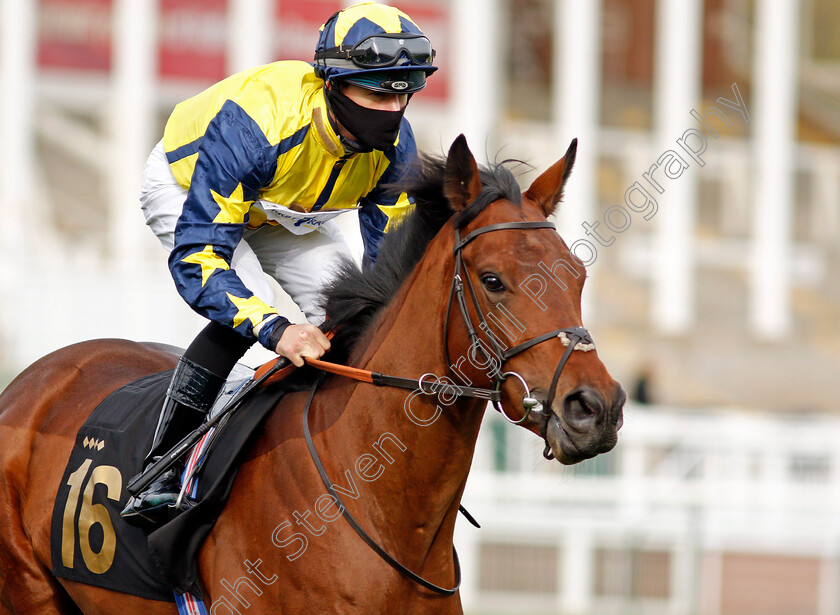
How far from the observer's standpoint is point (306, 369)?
139 inches

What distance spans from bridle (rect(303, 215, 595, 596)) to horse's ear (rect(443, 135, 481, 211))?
4.0 inches

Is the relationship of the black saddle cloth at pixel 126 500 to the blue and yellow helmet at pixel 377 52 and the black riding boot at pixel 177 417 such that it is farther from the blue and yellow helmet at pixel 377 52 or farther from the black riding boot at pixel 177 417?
the blue and yellow helmet at pixel 377 52

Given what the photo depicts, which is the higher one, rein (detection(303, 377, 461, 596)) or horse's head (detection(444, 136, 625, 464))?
horse's head (detection(444, 136, 625, 464))

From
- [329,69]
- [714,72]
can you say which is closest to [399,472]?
[329,69]

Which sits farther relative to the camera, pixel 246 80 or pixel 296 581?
pixel 246 80

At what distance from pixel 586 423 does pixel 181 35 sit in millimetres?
12711

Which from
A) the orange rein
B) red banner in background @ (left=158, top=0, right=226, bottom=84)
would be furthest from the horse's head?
red banner in background @ (left=158, top=0, right=226, bottom=84)

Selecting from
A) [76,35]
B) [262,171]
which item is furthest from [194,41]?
[262,171]

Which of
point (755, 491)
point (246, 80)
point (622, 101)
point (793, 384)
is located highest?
point (246, 80)

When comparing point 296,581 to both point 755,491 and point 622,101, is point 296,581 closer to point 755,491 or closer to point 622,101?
point 755,491

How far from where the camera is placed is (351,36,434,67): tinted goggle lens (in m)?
3.36

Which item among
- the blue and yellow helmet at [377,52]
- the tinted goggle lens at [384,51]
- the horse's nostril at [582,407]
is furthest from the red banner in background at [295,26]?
the horse's nostril at [582,407]

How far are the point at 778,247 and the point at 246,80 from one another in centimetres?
1564

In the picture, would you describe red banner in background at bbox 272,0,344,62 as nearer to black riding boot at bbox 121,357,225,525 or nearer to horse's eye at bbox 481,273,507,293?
black riding boot at bbox 121,357,225,525
